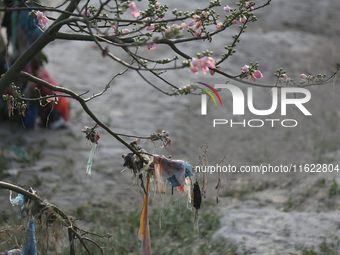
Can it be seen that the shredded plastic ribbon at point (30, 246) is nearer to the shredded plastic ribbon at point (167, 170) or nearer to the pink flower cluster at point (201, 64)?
the shredded plastic ribbon at point (167, 170)

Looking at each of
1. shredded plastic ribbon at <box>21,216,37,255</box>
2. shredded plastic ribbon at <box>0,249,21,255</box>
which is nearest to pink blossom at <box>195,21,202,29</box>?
shredded plastic ribbon at <box>21,216,37,255</box>

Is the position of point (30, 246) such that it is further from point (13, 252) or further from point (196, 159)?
point (196, 159)

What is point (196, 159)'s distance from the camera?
19.6 ft

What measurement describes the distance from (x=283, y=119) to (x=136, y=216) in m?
4.05

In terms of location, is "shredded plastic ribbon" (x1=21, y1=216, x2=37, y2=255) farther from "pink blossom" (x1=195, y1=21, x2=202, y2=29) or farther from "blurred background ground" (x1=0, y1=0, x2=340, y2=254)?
"pink blossom" (x1=195, y1=21, x2=202, y2=29)

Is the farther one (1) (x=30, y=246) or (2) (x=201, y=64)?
(1) (x=30, y=246)

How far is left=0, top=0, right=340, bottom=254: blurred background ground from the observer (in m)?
3.84

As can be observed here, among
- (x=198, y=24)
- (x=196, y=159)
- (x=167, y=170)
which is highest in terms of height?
(x=198, y=24)

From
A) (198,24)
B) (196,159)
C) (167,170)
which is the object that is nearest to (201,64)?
(198,24)

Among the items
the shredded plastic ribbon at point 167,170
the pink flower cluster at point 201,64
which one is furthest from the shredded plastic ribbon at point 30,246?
the pink flower cluster at point 201,64

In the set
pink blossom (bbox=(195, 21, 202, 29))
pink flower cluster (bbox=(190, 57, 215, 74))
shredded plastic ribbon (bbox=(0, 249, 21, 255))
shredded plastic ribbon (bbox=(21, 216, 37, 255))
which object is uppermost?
pink blossom (bbox=(195, 21, 202, 29))

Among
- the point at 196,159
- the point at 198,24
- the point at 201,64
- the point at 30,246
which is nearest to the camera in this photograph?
the point at 201,64

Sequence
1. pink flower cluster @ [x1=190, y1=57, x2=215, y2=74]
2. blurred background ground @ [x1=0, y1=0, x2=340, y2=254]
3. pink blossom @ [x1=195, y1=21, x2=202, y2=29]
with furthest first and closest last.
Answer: blurred background ground @ [x1=0, y1=0, x2=340, y2=254] → pink blossom @ [x1=195, y1=21, x2=202, y2=29] → pink flower cluster @ [x1=190, y1=57, x2=215, y2=74]

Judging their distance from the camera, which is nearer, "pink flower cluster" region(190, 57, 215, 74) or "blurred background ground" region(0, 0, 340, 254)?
"pink flower cluster" region(190, 57, 215, 74)
